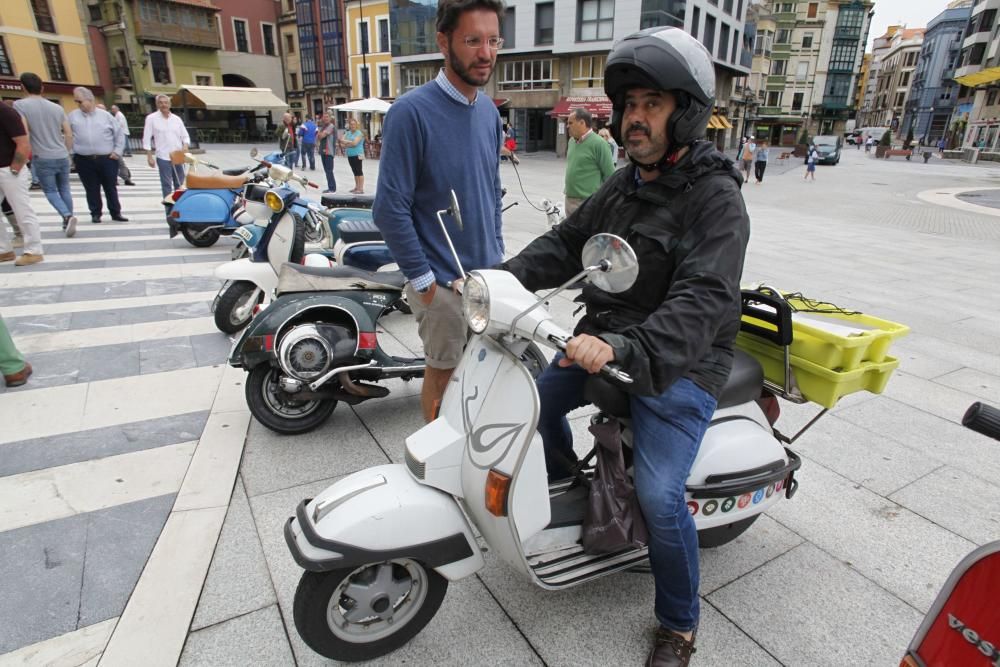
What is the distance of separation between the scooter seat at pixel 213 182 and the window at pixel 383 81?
42.9 meters

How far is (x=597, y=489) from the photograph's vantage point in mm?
1907

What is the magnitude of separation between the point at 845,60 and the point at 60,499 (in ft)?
296

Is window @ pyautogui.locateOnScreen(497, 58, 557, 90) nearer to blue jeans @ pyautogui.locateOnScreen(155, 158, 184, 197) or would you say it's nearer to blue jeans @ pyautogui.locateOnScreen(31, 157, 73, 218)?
blue jeans @ pyautogui.locateOnScreen(155, 158, 184, 197)

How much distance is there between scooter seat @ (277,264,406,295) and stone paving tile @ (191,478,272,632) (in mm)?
1331

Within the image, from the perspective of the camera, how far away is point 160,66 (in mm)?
41781

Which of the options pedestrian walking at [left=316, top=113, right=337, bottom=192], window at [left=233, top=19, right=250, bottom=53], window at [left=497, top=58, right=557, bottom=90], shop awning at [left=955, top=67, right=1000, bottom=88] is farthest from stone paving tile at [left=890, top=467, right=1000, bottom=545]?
window at [left=233, top=19, right=250, bottom=53]

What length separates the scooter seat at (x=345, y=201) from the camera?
21.6ft

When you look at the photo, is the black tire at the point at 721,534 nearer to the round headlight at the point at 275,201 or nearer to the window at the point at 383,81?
the round headlight at the point at 275,201

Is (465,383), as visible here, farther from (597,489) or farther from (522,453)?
(597,489)

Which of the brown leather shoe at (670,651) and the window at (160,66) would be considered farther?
the window at (160,66)

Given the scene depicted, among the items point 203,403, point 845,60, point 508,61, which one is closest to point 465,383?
point 203,403

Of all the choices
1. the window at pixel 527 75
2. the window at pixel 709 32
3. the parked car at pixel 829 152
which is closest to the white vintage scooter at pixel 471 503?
the parked car at pixel 829 152

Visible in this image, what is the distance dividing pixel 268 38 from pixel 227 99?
21375 millimetres

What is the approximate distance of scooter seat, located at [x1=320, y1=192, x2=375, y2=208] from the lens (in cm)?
660
